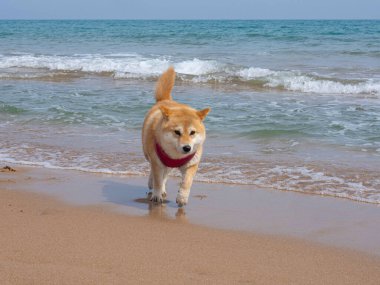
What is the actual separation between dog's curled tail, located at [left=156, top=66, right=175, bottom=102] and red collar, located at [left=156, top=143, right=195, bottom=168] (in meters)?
1.11

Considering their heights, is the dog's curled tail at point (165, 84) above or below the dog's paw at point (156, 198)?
above

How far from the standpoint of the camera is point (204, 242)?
408 centimetres

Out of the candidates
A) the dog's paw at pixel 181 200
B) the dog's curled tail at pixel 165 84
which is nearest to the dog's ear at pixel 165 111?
the dog's paw at pixel 181 200

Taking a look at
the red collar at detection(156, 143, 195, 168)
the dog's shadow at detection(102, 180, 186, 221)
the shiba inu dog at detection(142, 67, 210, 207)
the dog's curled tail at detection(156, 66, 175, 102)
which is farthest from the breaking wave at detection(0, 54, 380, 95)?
the red collar at detection(156, 143, 195, 168)

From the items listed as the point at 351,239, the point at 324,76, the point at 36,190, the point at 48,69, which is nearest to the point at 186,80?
the point at 324,76

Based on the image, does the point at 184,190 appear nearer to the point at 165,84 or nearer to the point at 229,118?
the point at 165,84

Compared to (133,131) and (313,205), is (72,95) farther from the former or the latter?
(313,205)

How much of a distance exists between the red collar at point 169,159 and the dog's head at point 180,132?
1.6 inches

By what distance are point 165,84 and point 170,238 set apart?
2.42 metres

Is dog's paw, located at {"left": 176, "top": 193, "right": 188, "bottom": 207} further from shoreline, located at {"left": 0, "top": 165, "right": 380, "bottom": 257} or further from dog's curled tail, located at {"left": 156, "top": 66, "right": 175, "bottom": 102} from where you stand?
dog's curled tail, located at {"left": 156, "top": 66, "right": 175, "bottom": 102}

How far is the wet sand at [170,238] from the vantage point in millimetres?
3395

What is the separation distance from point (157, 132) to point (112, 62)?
14574 mm

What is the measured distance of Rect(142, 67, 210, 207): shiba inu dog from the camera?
5.02 m

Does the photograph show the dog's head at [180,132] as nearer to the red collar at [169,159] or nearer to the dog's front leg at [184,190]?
the red collar at [169,159]
